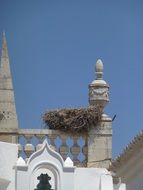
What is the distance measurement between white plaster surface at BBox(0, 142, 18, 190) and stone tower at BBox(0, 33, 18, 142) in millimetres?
2679

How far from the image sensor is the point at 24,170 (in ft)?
86.0

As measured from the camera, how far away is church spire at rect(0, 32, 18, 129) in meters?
29.5

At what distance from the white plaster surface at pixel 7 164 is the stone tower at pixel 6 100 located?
2.68m

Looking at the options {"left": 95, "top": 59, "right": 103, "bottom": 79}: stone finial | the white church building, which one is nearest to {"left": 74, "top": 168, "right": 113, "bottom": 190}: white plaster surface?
the white church building

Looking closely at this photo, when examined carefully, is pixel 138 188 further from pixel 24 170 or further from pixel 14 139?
pixel 14 139

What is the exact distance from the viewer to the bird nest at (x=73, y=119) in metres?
29.6

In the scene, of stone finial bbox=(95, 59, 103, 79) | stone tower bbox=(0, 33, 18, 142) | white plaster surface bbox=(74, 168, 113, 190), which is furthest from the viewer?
stone finial bbox=(95, 59, 103, 79)

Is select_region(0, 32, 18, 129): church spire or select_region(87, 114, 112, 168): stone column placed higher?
select_region(0, 32, 18, 129): church spire

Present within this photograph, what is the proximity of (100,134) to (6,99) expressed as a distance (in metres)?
2.26

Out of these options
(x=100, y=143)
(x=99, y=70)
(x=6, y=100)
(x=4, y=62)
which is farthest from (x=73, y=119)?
(x=4, y=62)

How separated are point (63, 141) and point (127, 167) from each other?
2935mm

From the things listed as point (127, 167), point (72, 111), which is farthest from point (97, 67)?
point (127, 167)

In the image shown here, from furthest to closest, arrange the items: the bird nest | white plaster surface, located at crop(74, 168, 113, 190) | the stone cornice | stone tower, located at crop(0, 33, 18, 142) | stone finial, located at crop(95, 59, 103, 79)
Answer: stone finial, located at crop(95, 59, 103, 79)
the bird nest
stone tower, located at crop(0, 33, 18, 142)
white plaster surface, located at crop(74, 168, 113, 190)
the stone cornice

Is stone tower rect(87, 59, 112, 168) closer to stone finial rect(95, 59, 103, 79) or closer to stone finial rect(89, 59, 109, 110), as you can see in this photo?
stone finial rect(89, 59, 109, 110)
